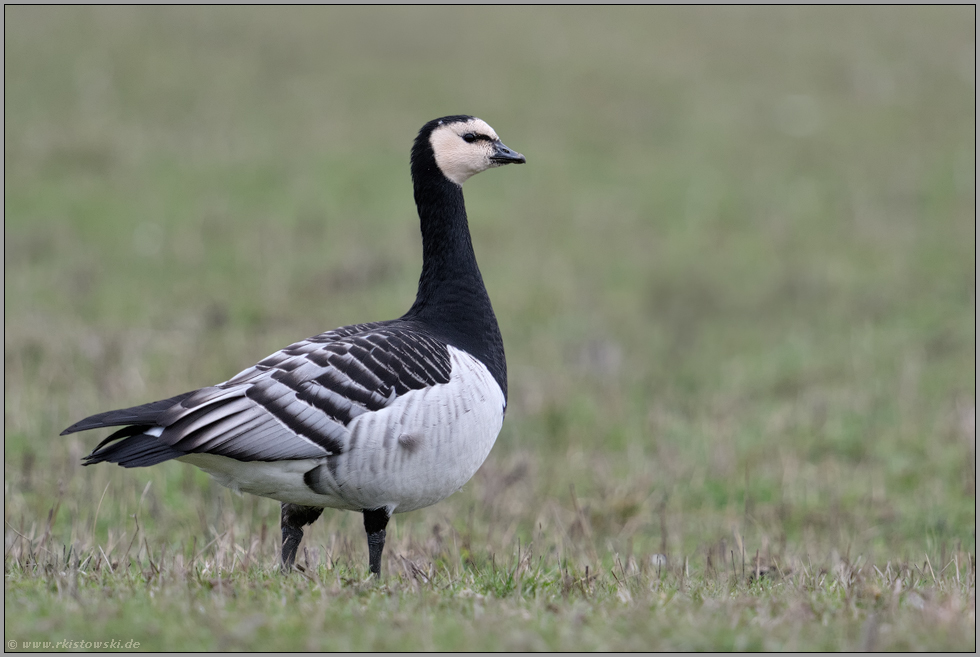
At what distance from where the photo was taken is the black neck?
18.7 feet

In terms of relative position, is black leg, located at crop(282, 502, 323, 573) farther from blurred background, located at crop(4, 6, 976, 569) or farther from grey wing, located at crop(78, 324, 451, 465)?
grey wing, located at crop(78, 324, 451, 465)

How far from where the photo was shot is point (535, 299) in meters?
15.0

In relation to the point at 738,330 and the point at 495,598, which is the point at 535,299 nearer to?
the point at 738,330

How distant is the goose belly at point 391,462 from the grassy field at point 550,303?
0.44 m

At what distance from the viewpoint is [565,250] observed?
1719 cm

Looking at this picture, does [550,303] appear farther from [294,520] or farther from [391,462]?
[391,462]

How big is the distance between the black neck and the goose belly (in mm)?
682

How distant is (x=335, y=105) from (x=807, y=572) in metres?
19.8

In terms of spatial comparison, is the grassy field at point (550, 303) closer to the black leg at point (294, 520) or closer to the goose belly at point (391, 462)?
the black leg at point (294, 520)

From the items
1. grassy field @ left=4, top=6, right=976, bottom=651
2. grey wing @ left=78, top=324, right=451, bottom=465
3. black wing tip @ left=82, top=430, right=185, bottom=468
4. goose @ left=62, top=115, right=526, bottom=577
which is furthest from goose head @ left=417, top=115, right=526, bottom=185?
black wing tip @ left=82, top=430, right=185, bottom=468

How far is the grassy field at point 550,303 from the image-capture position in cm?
434

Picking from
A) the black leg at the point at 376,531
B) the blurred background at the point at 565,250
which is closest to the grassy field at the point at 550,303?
the blurred background at the point at 565,250

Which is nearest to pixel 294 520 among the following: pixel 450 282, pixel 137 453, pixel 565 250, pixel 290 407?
pixel 290 407

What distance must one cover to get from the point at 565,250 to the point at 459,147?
11308 mm
